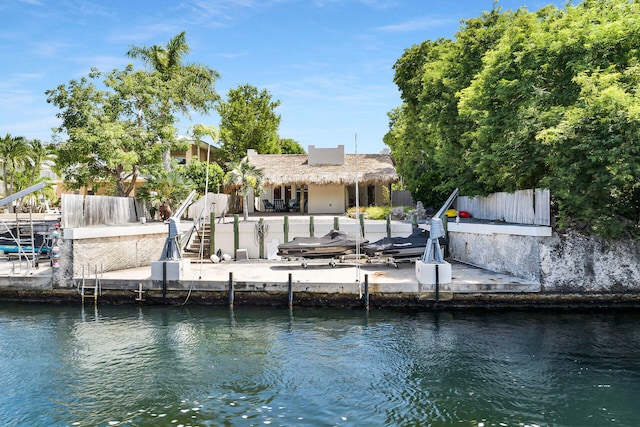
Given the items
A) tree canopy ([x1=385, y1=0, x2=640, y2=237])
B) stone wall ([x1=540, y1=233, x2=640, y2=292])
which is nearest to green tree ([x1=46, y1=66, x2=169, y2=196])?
tree canopy ([x1=385, y1=0, x2=640, y2=237])

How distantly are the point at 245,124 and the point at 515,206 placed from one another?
34.1m

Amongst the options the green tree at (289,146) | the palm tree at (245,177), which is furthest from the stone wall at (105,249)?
the green tree at (289,146)

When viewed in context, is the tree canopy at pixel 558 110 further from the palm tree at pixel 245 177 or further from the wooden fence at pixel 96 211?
the wooden fence at pixel 96 211

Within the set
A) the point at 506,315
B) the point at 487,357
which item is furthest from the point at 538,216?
the point at 487,357

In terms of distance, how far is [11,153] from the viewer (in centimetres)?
3941

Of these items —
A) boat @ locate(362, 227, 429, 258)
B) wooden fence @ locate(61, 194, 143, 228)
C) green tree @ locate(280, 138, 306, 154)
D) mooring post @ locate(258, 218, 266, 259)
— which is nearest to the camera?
wooden fence @ locate(61, 194, 143, 228)

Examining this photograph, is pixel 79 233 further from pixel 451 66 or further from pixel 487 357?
pixel 451 66

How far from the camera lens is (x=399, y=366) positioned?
36.3 ft

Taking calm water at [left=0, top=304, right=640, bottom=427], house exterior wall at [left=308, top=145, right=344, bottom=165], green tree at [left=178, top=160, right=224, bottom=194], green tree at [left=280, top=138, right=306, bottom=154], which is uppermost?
green tree at [left=280, top=138, right=306, bottom=154]

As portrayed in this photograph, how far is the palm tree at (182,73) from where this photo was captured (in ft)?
99.9

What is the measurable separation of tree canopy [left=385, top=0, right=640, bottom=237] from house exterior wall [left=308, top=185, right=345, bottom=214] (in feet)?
39.4

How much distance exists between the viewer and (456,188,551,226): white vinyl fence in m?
16.3

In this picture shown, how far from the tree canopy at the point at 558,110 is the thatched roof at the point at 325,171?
9.68m

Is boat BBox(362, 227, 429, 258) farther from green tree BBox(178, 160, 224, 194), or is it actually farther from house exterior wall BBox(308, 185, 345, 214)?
green tree BBox(178, 160, 224, 194)
